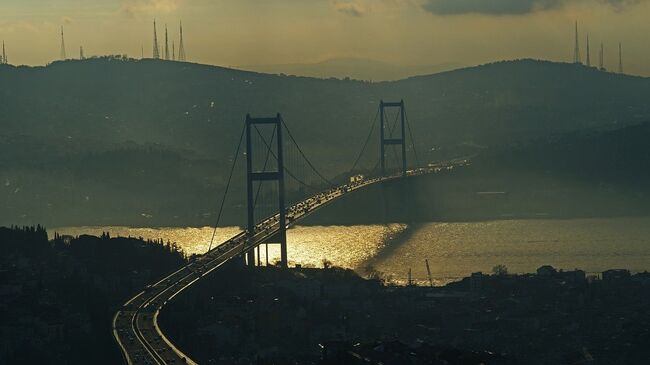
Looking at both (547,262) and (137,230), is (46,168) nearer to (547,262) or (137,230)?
(137,230)

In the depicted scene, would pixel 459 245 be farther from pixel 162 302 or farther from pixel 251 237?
pixel 162 302

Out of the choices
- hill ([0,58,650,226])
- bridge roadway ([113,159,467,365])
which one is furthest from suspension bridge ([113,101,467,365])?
hill ([0,58,650,226])

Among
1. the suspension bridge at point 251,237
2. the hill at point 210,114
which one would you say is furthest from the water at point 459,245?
the hill at point 210,114

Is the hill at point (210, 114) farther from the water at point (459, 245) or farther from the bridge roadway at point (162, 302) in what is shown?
the bridge roadway at point (162, 302)

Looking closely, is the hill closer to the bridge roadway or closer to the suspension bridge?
the suspension bridge

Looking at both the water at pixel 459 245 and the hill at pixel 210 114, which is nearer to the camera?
the water at pixel 459 245
